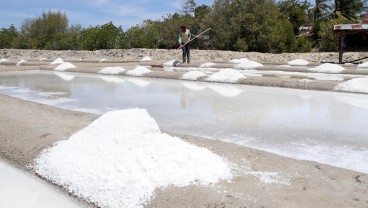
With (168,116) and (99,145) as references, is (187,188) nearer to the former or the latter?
(99,145)

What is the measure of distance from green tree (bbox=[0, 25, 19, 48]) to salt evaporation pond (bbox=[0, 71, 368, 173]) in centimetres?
2082

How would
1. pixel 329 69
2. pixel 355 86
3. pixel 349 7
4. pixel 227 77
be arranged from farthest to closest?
pixel 349 7, pixel 329 69, pixel 227 77, pixel 355 86

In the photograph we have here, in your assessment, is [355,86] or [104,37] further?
[104,37]

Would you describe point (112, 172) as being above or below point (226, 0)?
below

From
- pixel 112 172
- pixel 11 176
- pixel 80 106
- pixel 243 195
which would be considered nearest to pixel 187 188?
pixel 243 195

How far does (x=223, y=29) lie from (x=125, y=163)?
1774 centimetres

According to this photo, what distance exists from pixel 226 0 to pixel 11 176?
18.2 metres

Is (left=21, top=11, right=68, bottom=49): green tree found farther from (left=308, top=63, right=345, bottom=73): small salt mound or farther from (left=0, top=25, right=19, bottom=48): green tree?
(left=308, top=63, right=345, bottom=73): small salt mound

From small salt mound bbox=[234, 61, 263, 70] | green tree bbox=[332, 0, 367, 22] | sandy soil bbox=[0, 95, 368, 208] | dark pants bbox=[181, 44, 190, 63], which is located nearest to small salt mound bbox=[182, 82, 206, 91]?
sandy soil bbox=[0, 95, 368, 208]

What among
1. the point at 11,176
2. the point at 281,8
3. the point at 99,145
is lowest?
the point at 11,176

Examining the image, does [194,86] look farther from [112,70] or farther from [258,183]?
[258,183]

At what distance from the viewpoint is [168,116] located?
3945 mm

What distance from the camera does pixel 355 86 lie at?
18.0 ft

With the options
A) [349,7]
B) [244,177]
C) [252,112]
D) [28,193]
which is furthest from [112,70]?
[349,7]
